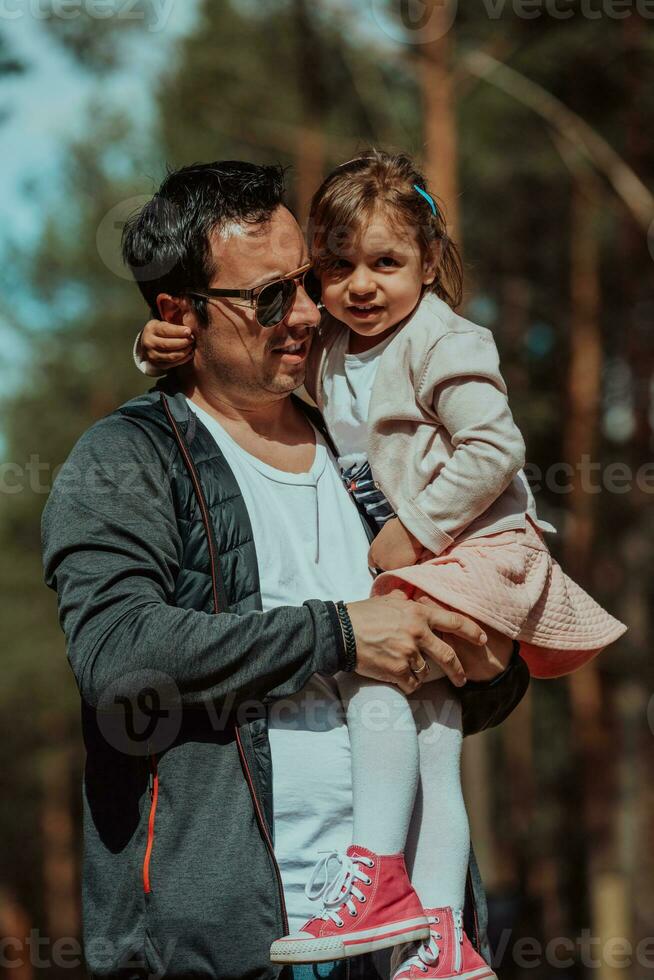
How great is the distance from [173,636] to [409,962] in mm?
818

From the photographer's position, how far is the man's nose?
2697 millimetres

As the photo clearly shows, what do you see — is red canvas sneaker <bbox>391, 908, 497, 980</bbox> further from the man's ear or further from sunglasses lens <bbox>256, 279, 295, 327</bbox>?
the man's ear

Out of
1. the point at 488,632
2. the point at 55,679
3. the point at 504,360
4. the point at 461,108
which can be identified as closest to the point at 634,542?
the point at 504,360

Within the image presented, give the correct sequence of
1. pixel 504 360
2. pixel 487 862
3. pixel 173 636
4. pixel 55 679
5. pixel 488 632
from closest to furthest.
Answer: pixel 173 636 → pixel 488 632 → pixel 487 862 → pixel 504 360 → pixel 55 679

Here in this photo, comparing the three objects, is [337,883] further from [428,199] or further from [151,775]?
[428,199]

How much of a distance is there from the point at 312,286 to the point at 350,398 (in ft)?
1.00

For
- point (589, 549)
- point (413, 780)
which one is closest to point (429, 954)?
point (413, 780)

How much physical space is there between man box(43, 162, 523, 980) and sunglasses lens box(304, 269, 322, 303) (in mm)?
Answer: 187

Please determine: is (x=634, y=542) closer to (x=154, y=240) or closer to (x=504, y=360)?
(x=504, y=360)

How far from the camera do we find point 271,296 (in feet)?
8.75

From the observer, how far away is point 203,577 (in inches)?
93.4

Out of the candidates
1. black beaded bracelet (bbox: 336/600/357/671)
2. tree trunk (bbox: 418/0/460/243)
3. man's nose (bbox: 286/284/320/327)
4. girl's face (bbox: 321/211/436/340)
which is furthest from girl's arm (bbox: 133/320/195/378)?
tree trunk (bbox: 418/0/460/243)

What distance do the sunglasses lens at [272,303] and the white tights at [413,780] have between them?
2.68ft

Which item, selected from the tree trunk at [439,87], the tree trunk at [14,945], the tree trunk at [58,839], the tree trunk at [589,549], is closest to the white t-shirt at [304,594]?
the tree trunk at [439,87]
